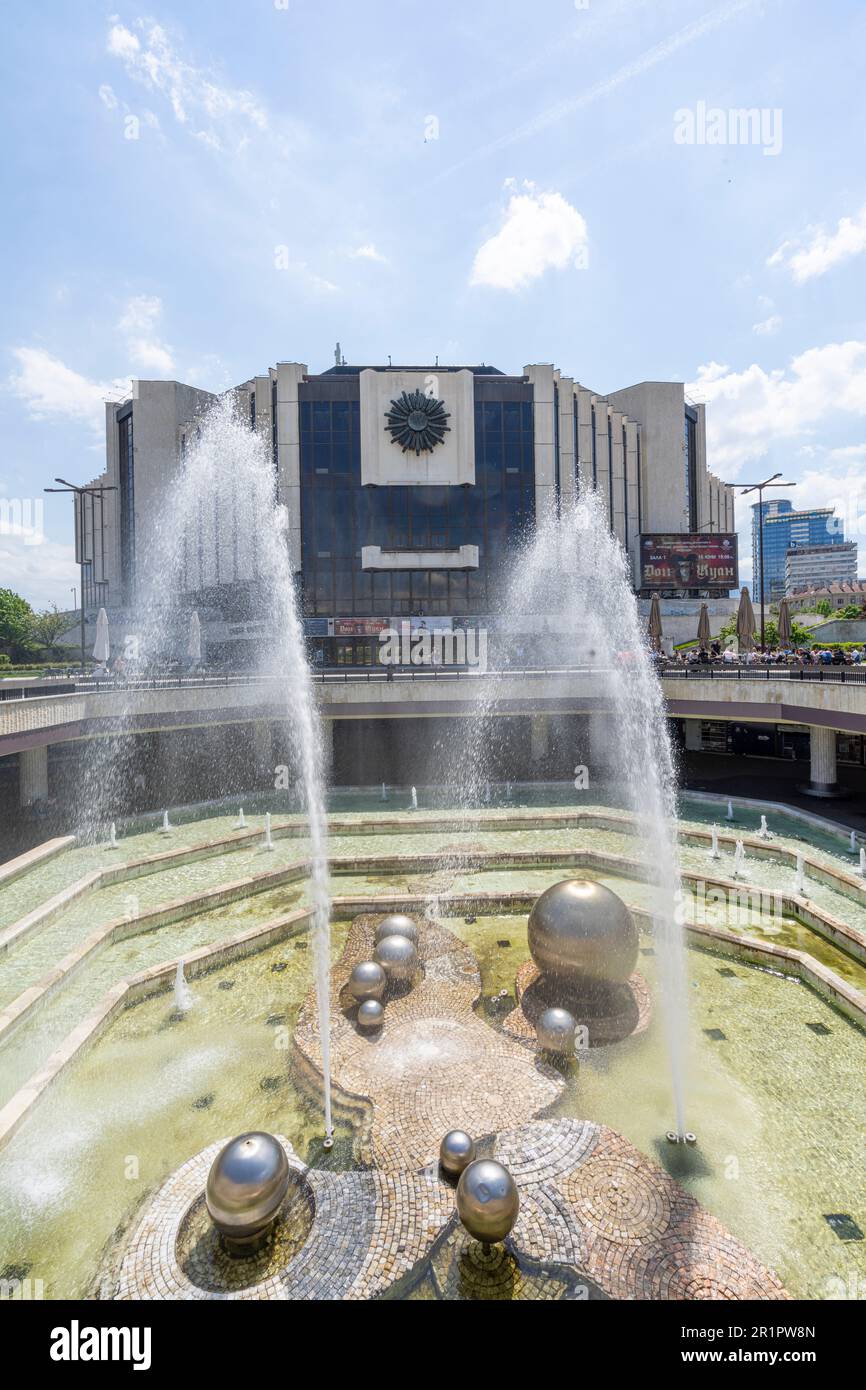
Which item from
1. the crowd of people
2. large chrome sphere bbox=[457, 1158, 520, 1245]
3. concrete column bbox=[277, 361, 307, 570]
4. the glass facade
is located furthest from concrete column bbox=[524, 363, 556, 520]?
large chrome sphere bbox=[457, 1158, 520, 1245]

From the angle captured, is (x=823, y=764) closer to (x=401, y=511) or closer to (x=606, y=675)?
(x=606, y=675)

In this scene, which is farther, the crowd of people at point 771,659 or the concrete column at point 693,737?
the concrete column at point 693,737

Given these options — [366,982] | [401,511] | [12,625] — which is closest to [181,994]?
[366,982]

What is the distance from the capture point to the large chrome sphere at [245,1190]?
5.85 meters

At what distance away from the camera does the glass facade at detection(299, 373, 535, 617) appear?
1672 inches

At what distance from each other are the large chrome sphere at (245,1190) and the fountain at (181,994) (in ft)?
14.9

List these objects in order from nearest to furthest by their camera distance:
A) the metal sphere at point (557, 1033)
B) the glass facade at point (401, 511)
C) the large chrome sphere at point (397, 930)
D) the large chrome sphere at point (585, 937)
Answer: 1. the metal sphere at point (557, 1033)
2. the large chrome sphere at point (585, 937)
3. the large chrome sphere at point (397, 930)
4. the glass facade at point (401, 511)

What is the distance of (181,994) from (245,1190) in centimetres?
521

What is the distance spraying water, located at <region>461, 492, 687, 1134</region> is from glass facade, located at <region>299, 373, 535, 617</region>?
8.62 ft

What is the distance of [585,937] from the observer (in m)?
9.57

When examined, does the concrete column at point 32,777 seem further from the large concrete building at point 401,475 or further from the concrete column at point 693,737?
the concrete column at point 693,737

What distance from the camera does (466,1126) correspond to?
750 centimetres

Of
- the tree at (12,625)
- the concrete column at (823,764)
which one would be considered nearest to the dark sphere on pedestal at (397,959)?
the concrete column at (823,764)
